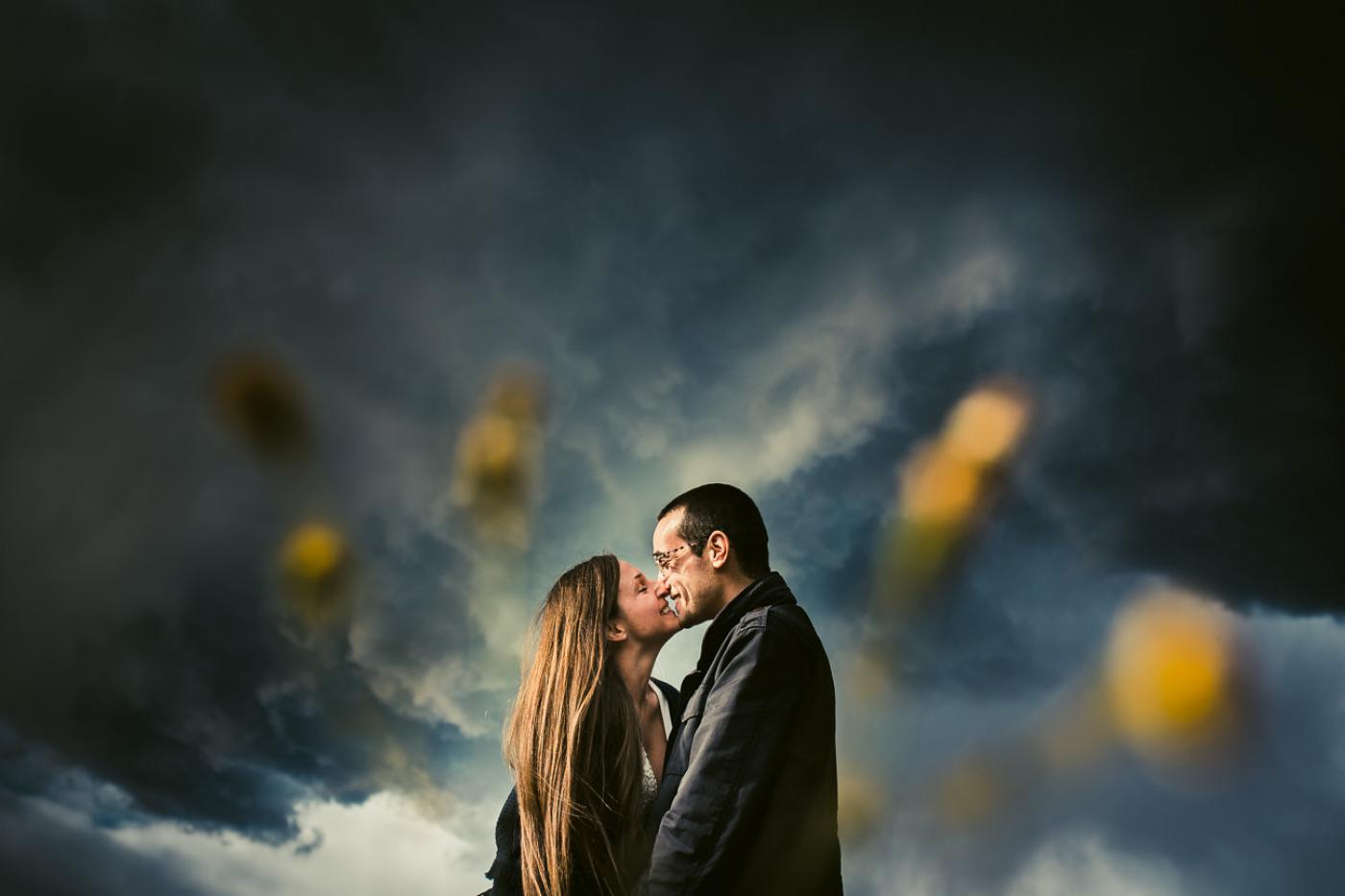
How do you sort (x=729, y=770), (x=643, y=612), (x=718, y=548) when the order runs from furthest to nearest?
1. (x=643, y=612)
2. (x=718, y=548)
3. (x=729, y=770)

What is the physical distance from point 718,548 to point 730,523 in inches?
7.4

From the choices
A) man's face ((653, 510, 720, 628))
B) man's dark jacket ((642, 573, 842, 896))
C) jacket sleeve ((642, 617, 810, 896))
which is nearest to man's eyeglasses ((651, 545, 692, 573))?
man's face ((653, 510, 720, 628))

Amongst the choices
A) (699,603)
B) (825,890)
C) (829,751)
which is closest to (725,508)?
(699,603)

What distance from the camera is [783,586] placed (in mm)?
4969

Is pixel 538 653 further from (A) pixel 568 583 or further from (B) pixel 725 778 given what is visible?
(B) pixel 725 778

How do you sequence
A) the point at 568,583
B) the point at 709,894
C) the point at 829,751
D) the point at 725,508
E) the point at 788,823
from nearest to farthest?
the point at 709,894
the point at 788,823
the point at 829,751
the point at 725,508
the point at 568,583

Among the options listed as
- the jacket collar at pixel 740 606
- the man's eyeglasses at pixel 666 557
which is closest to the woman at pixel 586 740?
the man's eyeglasses at pixel 666 557

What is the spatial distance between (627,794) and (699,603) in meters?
1.25

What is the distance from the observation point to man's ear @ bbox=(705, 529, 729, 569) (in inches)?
210

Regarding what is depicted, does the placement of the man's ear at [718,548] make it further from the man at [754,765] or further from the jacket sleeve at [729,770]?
the jacket sleeve at [729,770]

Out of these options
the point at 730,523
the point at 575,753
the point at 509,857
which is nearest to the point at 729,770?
the point at 575,753

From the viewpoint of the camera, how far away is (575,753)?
16.5 feet

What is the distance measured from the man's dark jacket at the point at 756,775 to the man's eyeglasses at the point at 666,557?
1027 millimetres

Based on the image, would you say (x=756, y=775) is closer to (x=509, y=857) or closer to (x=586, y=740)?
(x=586, y=740)
